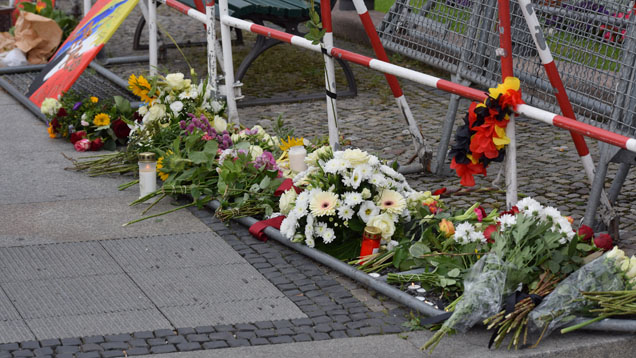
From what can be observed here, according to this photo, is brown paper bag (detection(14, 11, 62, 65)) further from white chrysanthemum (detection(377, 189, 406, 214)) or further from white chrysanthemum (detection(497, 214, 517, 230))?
white chrysanthemum (detection(497, 214, 517, 230))

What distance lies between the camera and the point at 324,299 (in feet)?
12.9

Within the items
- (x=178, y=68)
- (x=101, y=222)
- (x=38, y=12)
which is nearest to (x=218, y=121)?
(x=101, y=222)

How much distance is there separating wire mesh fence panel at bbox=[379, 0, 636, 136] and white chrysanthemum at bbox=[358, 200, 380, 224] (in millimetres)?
1257

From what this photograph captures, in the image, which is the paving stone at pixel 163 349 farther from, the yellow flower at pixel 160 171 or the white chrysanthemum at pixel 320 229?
the yellow flower at pixel 160 171

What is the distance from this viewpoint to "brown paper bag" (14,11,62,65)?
948 centimetres

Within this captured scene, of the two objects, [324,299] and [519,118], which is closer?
[324,299]

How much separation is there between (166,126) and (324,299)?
92.4 inches

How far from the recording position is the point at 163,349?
11.3 ft

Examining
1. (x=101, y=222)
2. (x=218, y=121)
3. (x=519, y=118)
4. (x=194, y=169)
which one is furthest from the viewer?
(x=519, y=118)

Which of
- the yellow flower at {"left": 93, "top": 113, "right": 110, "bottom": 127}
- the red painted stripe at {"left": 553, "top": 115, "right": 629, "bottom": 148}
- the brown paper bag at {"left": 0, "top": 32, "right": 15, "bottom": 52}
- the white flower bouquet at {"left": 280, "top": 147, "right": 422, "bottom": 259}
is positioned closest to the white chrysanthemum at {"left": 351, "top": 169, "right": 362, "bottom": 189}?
the white flower bouquet at {"left": 280, "top": 147, "right": 422, "bottom": 259}

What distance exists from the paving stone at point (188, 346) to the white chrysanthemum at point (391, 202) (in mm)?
1178

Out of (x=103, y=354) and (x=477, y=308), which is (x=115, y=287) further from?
(x=477, y=308)

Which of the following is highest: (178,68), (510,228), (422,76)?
(422,76)

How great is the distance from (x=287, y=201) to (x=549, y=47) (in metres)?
1.69
